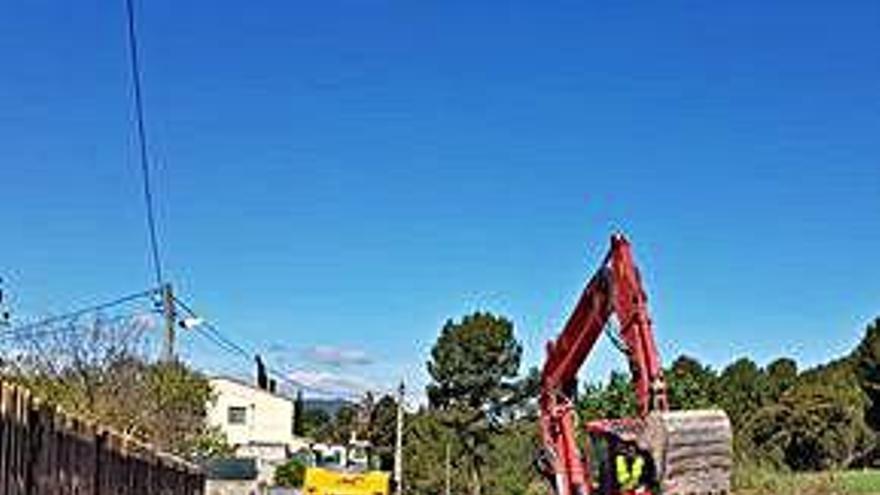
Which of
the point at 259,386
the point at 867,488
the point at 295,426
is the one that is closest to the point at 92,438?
the point at 867,488

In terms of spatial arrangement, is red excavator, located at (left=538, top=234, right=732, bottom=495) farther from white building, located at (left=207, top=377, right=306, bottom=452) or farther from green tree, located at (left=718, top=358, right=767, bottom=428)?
white building, located at (left=207, top=377, right=306, bottom=452)

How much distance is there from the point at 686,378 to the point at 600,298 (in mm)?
55842

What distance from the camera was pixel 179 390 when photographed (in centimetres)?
5084

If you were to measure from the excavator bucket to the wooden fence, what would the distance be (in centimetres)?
1070

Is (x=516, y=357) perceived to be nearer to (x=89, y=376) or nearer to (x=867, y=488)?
(x=867, y=488)

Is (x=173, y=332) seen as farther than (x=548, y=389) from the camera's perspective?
Yes

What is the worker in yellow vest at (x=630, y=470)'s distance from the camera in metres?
22.7

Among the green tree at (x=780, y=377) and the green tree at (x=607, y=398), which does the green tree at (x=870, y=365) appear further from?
the green tree at (x=607, y=398)

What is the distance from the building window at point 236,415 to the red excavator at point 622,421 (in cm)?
8325

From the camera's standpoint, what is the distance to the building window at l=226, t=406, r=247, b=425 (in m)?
111

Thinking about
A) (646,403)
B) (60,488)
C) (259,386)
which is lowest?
(60,488)

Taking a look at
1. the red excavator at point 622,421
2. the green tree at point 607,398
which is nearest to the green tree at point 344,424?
the green tree at point 607,398

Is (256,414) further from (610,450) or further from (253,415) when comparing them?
(610,450)

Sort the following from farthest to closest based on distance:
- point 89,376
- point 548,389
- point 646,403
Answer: point 89,376, point 548,389, point 646,403
